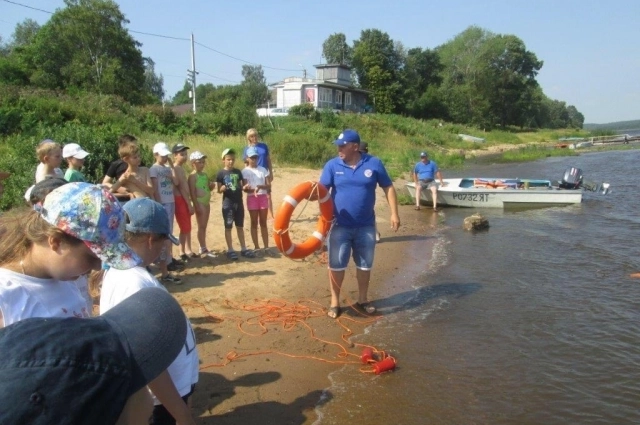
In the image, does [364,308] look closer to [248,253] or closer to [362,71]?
[248,253]

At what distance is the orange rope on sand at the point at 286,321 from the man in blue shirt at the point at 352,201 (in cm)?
34

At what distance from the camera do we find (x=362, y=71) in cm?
6312

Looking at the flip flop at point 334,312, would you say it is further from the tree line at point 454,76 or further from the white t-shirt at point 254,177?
the tree line at point 454,76

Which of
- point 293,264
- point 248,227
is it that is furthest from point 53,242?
point 248,227

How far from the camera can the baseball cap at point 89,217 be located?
1.48 meters

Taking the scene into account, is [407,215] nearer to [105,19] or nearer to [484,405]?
[484,405]

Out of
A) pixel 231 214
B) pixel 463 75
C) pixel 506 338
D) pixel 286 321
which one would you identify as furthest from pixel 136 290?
pixel 463 75

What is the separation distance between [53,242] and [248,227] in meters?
8.48

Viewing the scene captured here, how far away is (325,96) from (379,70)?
35.5 feet

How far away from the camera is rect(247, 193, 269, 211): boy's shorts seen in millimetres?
8172

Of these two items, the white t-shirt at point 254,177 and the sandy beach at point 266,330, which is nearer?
the sandy beach at point 266,330

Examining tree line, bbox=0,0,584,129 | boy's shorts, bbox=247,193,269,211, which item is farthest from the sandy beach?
tree line, bbox=0,0,584,129

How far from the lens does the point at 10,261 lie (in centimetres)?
183

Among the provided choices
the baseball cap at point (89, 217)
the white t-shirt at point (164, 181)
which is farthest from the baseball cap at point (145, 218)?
the white t-shirt at point (164, 181)
